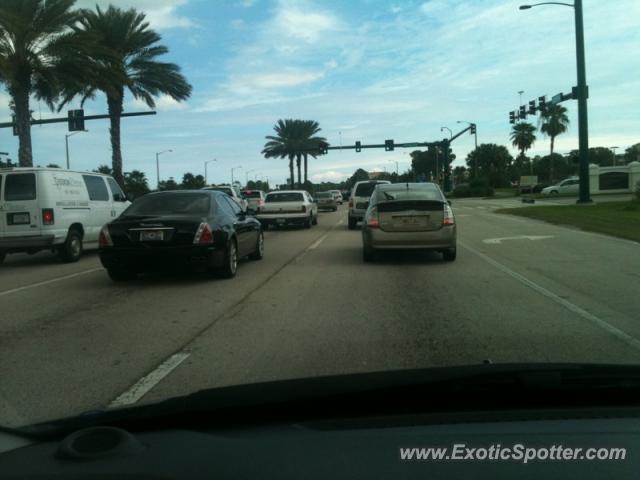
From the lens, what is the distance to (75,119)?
94.7ft

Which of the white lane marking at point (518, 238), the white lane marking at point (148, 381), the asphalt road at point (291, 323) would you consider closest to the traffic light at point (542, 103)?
the white lane marking at point (518, 238)

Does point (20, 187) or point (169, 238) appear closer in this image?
point (169, 238)

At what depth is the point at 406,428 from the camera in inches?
96.2

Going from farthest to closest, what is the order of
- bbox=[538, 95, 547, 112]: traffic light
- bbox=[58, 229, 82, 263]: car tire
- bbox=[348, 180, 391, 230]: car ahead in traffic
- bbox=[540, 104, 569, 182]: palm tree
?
bbox=[540, 104, 569, 182]: palm tree, bbox=[538, 95, 547, 112]: traffic light, bbox=[348, 180, 391, 230]: car ahead in traffic, bbox=[58, 229, 82, 263]: car tire

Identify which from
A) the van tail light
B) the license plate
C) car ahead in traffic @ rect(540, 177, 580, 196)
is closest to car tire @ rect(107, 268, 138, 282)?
the license plate

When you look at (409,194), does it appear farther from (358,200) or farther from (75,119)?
(75,119)

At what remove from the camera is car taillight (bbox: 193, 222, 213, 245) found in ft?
31.9

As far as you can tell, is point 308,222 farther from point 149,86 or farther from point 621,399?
point 621,399

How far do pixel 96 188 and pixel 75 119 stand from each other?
1514 cm

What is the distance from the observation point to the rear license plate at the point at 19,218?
13.3 m

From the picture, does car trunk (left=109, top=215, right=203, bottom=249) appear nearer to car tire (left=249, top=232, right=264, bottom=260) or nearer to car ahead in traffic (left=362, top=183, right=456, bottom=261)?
car tire (left=249, top=232, right=264, bottom=260)

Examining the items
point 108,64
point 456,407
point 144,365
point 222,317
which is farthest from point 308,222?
point 456,407

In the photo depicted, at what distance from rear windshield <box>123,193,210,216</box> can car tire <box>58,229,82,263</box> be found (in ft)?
13.4

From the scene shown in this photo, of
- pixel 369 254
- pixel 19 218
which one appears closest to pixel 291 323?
pixel 369 254
